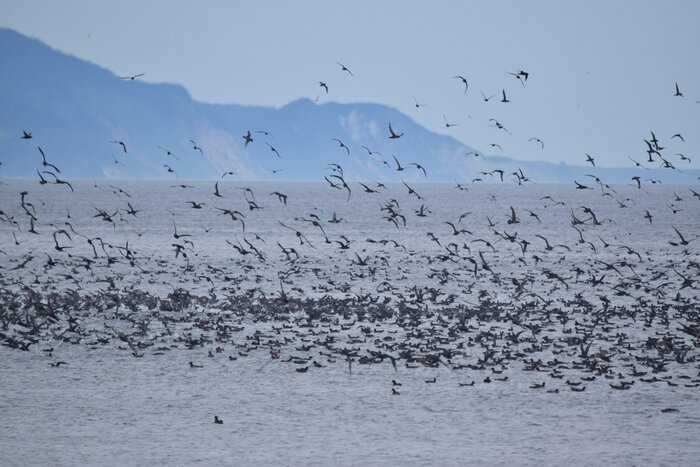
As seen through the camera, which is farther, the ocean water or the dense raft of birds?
the dense raft of birds

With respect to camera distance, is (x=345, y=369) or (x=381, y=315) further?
(x=381, y=315)

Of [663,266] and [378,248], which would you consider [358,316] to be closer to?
[663,266]

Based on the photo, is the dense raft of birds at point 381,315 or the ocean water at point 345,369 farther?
the dense raft of birds at point 381,315

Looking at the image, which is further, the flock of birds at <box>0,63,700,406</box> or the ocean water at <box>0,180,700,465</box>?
the flock of birds at <box>0,63,700,406</box>

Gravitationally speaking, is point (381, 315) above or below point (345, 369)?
above

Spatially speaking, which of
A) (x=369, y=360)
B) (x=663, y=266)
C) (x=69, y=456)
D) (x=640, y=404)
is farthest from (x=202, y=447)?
(x=663, y=266)

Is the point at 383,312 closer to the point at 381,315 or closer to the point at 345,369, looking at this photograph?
the point at 381,315

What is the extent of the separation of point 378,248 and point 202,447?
41.9 m

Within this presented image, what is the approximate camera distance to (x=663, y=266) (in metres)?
43.2

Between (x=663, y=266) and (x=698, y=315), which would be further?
(x=663, y=266)

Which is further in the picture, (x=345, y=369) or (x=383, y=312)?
(x=383, y=312)

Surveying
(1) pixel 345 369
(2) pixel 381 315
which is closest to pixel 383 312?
(2) pixel 381 315

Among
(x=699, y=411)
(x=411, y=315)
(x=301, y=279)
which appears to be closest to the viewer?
(x=699, y=411)

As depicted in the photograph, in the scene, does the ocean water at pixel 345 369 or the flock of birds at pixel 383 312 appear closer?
the ocean water at pixel 345 369
